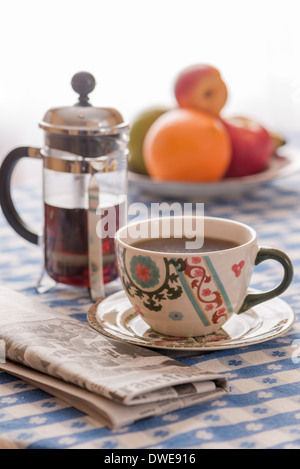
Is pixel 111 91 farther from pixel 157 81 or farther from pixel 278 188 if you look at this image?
pixel 278 188

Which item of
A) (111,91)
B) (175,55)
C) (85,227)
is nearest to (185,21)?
(175,55)

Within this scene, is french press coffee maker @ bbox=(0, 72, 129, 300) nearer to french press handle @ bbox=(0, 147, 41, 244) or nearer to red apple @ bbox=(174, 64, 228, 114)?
french press handle @ bbox=(0, 147, 41, 244)

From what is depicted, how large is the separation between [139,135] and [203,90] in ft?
0.46

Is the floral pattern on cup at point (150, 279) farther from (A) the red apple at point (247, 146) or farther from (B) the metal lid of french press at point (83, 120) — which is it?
(A) the red apple at point (247, 146)

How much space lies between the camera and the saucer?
599mm

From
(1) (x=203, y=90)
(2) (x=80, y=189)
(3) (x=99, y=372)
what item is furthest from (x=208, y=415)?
(1) (x=203, y=90)

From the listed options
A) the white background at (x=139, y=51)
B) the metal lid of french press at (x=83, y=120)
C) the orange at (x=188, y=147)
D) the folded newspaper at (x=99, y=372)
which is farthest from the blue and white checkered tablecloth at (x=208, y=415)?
the white background at (x=139, y=51)

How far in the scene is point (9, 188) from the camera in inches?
31.6

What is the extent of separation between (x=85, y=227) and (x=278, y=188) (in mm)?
522

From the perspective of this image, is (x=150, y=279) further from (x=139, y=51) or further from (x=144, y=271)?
(x=139, y=51)

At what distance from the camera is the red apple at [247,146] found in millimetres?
1146

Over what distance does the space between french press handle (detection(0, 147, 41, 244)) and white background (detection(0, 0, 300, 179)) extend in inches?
44.8

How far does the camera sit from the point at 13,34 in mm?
1859

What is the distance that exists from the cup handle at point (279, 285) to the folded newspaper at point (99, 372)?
0.40 feet
